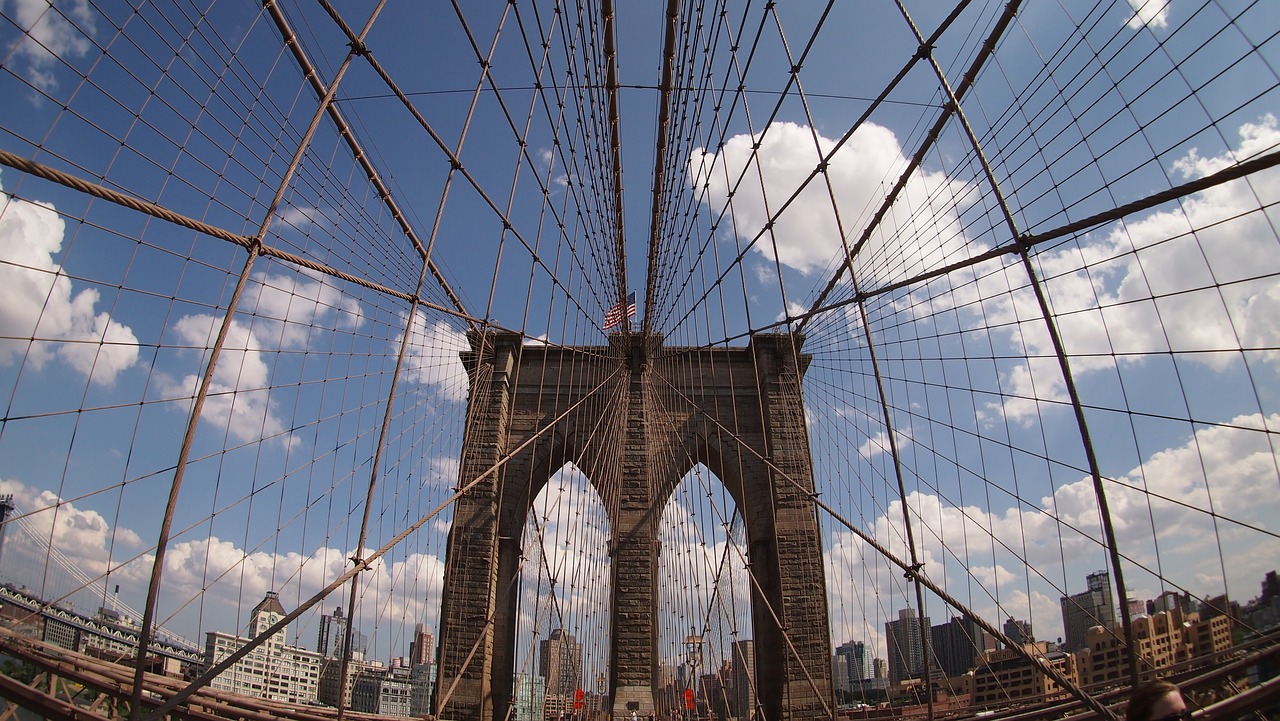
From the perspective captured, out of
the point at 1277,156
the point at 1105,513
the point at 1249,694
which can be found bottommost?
the point at 1249,694

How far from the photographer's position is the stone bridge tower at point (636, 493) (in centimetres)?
1340

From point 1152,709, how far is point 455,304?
6.85m

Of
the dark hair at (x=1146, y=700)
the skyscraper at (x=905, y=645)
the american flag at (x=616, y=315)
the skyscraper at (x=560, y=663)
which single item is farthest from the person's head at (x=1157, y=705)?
the american flag at (x=616, y=315)

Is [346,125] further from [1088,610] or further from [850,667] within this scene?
[850,667]

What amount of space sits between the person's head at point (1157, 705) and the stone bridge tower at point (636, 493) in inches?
417

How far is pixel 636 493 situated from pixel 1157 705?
543 inches

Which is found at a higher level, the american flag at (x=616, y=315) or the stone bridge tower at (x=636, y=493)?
the american flag at (x=616, y=315)

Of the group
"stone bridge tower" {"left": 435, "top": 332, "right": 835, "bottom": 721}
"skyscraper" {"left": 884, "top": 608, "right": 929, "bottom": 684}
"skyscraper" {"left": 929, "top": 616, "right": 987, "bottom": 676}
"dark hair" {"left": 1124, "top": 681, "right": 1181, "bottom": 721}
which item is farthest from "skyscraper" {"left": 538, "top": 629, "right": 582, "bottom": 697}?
"dark hair" {"left": 1124, "top": 681, "right": 1181, "bottom": 721}

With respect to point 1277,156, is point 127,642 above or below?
below

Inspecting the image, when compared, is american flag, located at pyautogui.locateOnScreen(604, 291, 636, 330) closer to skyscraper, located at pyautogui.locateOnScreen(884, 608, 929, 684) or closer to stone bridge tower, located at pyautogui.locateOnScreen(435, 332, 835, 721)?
stone bridge tower, located at pyautogui.locateOnScreen(435, 332, 835, 721)

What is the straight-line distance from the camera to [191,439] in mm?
2637

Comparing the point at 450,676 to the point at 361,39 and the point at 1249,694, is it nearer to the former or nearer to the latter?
the point at 361,39

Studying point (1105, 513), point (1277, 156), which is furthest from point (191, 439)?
point (1277, 156)

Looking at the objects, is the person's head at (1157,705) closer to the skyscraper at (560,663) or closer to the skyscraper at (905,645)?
the skyscraper at (905,645)
